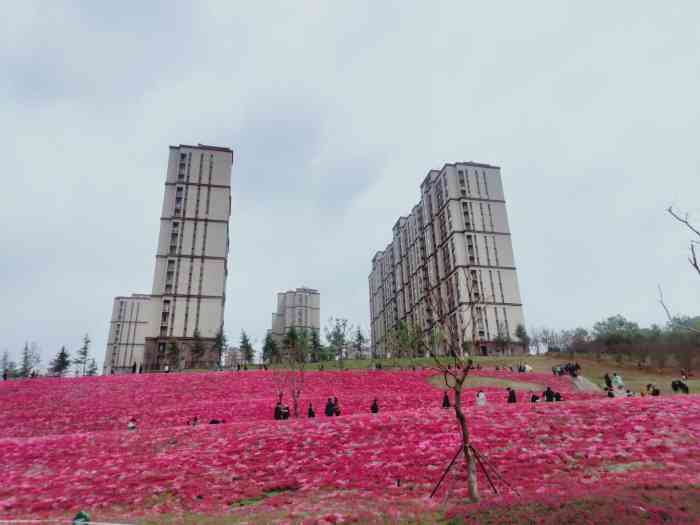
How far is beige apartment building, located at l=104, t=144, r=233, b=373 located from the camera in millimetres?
89688

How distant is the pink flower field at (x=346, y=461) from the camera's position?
12.5 m

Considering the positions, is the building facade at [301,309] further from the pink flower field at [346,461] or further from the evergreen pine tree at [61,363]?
the pink flower field at [346,461]

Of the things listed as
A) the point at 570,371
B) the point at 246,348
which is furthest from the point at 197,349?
the point at 570,371

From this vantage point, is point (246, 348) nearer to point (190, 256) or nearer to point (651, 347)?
point (190, 256)

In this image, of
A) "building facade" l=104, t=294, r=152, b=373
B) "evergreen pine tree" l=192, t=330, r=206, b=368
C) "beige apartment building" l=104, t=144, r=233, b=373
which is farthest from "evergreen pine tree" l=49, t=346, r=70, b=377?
"building facade" l=104, t=294, r=152, b=373

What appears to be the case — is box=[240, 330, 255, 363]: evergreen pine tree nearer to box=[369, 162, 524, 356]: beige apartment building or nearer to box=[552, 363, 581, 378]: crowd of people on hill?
box=[369, 162, 524, 356]: beige apartment building

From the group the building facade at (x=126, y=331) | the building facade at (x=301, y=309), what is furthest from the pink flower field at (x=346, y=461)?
the building facade at (x=301, y=309)

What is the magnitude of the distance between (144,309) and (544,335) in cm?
11663

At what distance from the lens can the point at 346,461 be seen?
15.8 m

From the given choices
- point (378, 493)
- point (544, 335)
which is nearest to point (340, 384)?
point (378, 493)

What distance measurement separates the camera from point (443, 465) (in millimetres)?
14883

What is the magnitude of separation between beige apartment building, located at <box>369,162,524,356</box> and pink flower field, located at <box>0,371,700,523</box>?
66.1 meters

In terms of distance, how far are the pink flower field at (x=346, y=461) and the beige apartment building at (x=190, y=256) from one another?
6889cm

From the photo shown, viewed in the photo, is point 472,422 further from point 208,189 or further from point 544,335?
point 544,335
